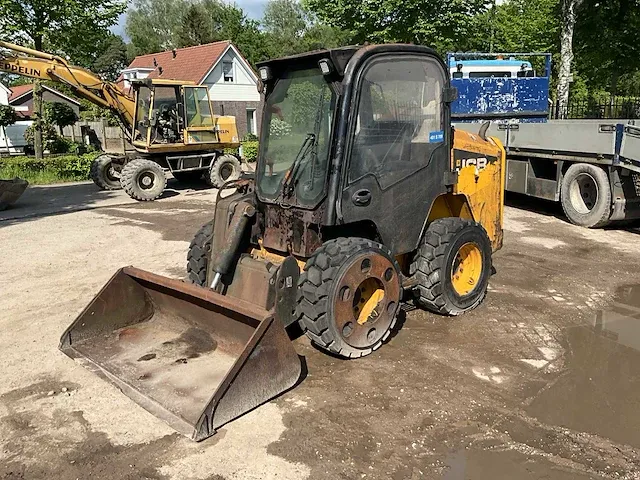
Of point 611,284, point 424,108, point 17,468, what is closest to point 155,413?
point 17,468

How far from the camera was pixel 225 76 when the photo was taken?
31.0 m

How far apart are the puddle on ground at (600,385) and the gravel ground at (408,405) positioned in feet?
0.04

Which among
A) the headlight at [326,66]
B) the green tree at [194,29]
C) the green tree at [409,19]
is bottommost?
the headlight at [326,66]

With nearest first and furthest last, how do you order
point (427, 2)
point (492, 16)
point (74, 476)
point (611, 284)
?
point (74, 476)
point (611, 284)
point (427, 2)
point (492, 16)

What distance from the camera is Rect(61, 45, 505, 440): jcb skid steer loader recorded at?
158 inches

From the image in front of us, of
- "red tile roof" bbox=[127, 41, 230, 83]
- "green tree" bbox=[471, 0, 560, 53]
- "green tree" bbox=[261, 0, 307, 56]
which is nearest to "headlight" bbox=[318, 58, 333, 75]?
"green tree" bbox=[471, 0, 560, 53]

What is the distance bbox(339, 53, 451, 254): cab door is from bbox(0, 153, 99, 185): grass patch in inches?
573

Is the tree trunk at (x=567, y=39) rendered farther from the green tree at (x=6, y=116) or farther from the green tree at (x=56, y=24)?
the green tree at (x=6, y=116)

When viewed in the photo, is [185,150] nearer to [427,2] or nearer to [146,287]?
[146,287]

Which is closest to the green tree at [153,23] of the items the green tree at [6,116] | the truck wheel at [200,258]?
the green tree at [6,116]

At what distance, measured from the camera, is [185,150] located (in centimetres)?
1389

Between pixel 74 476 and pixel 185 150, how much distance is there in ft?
37.5

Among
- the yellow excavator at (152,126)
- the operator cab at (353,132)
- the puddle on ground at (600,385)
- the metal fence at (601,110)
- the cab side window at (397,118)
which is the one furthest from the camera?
the metal fence at (601,110)

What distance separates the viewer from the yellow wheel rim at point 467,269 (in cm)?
530
